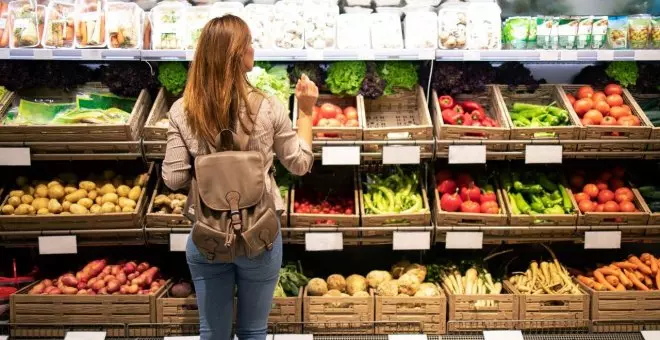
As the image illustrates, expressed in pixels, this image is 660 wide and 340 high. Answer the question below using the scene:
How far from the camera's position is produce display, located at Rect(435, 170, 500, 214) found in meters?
4.04

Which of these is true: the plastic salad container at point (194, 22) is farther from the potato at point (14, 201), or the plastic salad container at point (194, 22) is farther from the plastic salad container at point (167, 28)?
the potato at point (14, 201)

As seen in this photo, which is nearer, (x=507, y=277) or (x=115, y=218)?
(x=115, y=218)

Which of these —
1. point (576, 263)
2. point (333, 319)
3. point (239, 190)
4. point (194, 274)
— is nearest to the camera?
point (239, 190)

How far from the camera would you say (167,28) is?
4.04 metres

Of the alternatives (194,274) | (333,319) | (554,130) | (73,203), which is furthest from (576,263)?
(73,203)

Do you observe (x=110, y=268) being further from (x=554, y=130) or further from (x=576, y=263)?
(x=576, y=263)

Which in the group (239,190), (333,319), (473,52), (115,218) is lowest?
(333,319)

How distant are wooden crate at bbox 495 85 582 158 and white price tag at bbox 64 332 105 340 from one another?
2580mm

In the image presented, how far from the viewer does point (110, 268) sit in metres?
4.13

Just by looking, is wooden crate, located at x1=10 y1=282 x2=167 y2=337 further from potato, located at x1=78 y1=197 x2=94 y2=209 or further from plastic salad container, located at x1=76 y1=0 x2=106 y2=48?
plastic salad container, located at x1=76 y1=0 x2=106 y2=48

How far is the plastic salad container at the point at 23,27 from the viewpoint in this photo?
13.0ft

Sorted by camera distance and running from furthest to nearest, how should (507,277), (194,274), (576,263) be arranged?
(576,263) → (507,277) → (194,274)

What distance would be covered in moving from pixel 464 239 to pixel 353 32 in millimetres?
1400

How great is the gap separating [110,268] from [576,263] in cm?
309
